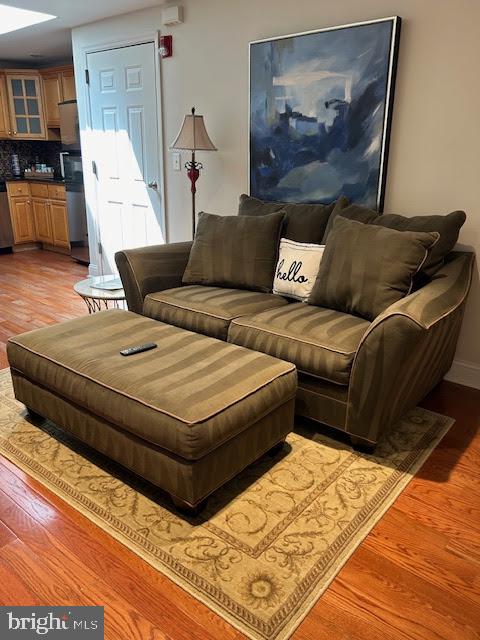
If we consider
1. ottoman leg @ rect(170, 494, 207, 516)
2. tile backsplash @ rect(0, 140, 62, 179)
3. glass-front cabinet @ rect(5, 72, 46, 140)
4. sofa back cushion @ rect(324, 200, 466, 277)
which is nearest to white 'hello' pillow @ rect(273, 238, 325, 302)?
sofa back cushion @ rect(324, 200, 466, 277)

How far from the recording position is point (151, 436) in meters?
1.72

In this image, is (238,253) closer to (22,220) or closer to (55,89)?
(55,89)

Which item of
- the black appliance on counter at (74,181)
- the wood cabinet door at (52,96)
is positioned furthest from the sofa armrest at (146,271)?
the wood cabinet door at (52,96)

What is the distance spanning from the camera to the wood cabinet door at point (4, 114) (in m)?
6.02

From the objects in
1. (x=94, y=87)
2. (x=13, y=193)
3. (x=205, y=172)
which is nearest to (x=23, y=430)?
(x=205, y=172)

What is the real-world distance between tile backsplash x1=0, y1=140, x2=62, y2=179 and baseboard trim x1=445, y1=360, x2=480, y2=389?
5.69 meters

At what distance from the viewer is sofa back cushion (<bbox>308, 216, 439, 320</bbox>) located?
225 cm

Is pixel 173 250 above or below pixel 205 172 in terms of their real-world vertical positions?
below

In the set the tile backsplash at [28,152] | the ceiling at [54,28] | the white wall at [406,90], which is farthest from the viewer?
the tile backsplash at [28,152]

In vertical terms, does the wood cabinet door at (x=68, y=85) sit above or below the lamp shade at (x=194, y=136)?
above

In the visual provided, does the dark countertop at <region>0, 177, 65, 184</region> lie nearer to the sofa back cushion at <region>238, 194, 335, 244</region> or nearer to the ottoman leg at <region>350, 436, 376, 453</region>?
the sofa back cushion at <region>238, 194, 335, 244</region>

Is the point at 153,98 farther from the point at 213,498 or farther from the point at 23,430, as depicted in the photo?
the point at 213,498

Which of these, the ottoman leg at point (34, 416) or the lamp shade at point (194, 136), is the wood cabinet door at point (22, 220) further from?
the ottoman leg at point (34, 416)

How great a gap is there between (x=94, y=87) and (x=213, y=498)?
3945mm
